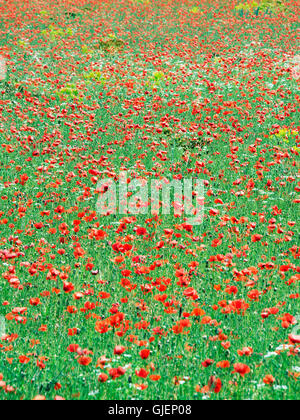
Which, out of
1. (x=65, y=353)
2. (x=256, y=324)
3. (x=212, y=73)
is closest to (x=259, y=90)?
(x=212, y=73)

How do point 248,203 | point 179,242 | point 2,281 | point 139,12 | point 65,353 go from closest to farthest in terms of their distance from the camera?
1. point 65,353
2. point 2,281
3. point 179,242
4. point 248,203
5. point 139,12

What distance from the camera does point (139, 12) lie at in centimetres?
2386

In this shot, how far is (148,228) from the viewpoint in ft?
22.7

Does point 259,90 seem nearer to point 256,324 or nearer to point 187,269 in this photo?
point 187,269

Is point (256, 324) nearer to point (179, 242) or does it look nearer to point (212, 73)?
point (179, 242)

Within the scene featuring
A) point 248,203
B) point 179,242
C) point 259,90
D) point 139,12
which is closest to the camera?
point 179,242

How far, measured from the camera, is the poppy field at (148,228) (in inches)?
158

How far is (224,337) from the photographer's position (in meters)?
3.98

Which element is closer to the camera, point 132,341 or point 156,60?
point 132,341

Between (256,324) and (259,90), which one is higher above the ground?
(259,90)

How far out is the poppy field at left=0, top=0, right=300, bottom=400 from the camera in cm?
401

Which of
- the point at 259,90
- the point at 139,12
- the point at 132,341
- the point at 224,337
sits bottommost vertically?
the point at 132,341
